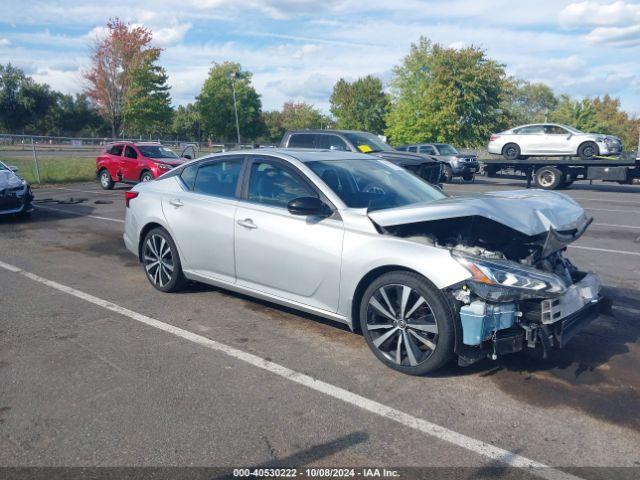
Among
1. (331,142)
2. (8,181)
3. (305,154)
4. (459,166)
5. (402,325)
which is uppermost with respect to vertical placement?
(305,154)

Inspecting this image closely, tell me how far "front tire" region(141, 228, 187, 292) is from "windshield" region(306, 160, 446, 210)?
1918mm

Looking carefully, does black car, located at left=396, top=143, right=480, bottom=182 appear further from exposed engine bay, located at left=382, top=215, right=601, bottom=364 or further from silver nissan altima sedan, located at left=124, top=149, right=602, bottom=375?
exposed engine bay, located at left=382, top=215, right=601, bottom=364

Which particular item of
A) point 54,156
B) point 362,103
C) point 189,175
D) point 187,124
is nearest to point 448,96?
point 54,156

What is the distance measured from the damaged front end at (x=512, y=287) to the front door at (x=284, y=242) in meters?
0.56

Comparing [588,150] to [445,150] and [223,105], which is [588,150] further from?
[223,105]

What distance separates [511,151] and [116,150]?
48.3ft

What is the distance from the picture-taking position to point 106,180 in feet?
64.8

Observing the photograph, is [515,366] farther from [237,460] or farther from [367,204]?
[237,460]

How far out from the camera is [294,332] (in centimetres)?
498

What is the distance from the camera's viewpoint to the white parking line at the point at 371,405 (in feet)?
9.89

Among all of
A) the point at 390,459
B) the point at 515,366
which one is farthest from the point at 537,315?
the point at 390,459

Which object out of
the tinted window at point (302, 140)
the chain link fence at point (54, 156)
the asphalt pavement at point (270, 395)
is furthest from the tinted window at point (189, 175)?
the chain link fence at point (54, 156)

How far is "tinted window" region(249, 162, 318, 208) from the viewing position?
4.97 meters

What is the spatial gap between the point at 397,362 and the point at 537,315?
1.03 meters
